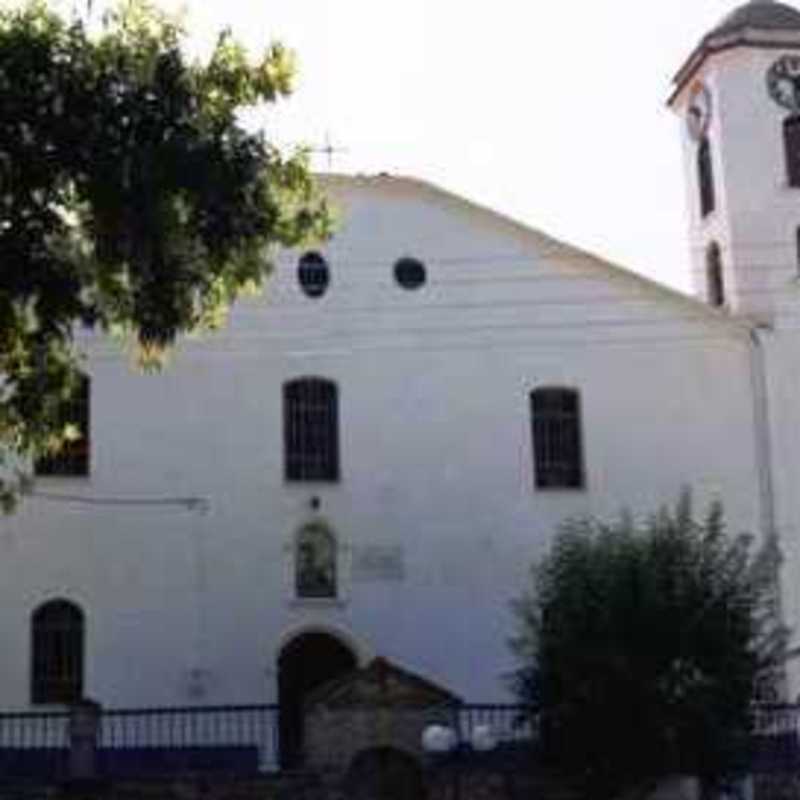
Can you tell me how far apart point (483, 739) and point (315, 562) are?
749cm

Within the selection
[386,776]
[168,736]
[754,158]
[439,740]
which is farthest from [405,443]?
[439,740]

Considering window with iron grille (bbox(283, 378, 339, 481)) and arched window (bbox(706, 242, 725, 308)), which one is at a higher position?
arched window (bbox(706, 242, 725, 308))

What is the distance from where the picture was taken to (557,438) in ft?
109

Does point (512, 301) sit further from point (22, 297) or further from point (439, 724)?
point (22, 297)

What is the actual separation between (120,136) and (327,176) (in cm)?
1598

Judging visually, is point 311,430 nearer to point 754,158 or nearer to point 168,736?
point 168,736

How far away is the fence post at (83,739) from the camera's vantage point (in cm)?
2655

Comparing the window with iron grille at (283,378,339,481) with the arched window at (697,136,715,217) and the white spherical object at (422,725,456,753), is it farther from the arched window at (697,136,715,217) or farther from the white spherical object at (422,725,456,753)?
the arched window at (697,136,715,217)

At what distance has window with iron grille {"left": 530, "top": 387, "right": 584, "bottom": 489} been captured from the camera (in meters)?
33.1

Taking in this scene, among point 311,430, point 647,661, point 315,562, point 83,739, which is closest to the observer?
point 647,661

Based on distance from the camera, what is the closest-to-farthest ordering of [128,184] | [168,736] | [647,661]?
[128,184] → [647,661] → [168,736]

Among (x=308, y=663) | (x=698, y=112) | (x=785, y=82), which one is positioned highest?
(x=785, y=82)

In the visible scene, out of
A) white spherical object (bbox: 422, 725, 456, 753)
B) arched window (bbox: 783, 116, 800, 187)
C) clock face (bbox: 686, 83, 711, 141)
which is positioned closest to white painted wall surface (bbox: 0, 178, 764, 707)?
arched window (bbox: 783, 116, 800, 187)

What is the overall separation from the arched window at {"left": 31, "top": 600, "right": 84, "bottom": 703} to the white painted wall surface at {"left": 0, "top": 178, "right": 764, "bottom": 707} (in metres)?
0.20
